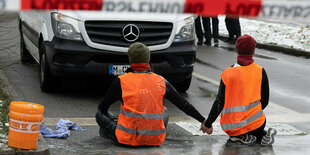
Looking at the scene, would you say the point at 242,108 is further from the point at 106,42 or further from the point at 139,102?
the point at 106,42

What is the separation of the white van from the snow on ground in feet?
23.3

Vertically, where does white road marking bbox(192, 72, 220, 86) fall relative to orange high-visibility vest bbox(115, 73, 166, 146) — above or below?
below

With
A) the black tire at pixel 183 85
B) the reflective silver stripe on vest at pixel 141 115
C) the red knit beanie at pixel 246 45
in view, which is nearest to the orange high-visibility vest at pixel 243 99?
the red knit beanie at pixel 246 45

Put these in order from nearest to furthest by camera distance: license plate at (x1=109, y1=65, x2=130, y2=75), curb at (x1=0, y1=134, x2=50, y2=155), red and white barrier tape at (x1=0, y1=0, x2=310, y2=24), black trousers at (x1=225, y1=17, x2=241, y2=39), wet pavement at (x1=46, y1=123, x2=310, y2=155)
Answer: red and white barrier tape at (x1=0, y1=0, x2=310, y2=24)
curb at (x1=0, y1=134, x2=50, y2=155)
wet pavement at (x1=46, y1=123, x2=310, y2=155)
license plate at (x1=109, y1=65, x2=130, y2=75)
black trousers at (x1=225, y1=17, x2=241, y2=39)

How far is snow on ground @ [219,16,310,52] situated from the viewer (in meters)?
16.9

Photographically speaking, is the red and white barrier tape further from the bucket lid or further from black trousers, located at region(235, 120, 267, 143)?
black trousers, located at region(235, 120, 267, 143)

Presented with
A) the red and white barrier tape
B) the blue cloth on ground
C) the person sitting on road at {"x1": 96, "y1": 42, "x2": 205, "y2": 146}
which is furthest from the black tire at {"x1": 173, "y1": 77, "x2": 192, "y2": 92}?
the red and white barrier tape

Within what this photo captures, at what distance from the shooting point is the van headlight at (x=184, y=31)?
9.38 metres

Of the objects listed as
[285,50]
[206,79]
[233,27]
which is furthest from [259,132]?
[233,27]

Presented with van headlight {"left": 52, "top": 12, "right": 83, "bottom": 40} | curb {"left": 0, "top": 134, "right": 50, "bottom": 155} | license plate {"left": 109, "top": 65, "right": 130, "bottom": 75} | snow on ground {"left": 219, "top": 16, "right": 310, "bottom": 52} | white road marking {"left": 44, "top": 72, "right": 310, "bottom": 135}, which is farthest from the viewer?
snow on ground {"left": 219, "top": 16, "right": 310, "bottom": 52}

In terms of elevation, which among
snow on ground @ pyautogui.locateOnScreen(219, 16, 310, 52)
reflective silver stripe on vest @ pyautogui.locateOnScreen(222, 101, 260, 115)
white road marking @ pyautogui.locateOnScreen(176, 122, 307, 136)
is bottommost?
snow on ground @ pyautogui.locateOnScreen(219, 16, 310, 52)

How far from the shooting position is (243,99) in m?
6.86

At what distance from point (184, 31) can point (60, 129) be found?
9.86 feet

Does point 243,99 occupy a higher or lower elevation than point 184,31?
lower
